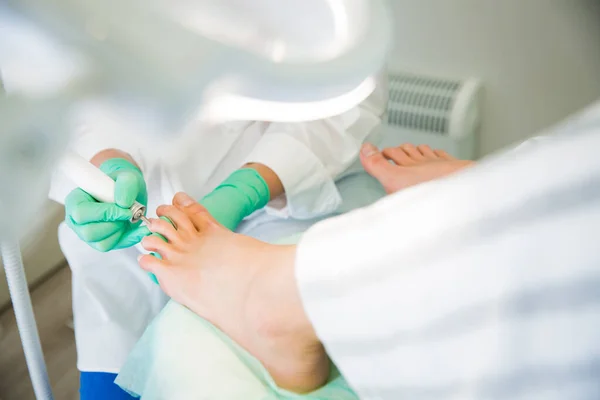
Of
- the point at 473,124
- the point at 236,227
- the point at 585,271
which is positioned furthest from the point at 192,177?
the point at 473,124

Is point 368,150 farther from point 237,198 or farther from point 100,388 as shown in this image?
point 100,388

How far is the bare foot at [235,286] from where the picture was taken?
0.57 metres

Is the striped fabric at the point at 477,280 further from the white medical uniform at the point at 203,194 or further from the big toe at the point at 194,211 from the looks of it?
the white medical uniform at the point at 203,194

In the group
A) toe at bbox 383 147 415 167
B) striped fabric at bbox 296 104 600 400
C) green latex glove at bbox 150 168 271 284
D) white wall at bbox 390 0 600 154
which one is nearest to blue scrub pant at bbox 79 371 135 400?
green latex glove at bbox 150 168 271 284

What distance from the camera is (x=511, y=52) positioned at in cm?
127

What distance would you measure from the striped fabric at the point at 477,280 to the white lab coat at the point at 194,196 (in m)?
0.41

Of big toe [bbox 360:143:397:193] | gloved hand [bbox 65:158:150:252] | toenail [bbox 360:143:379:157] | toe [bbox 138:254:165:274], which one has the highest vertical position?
gloved hand [bbox 65:158:150:252]

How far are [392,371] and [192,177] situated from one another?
0.54m

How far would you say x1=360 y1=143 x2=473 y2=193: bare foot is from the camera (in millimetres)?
888

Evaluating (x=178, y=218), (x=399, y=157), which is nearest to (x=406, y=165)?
(x=399, y=157)

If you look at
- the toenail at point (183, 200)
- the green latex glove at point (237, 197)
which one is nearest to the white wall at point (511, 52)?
the green latex glove at point (237, 197)

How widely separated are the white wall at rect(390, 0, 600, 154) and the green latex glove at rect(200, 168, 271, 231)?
0.51m

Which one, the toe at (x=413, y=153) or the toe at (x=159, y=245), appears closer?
the toe at (x=159, y=245)

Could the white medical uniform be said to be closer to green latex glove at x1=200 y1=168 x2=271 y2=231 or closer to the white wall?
green latex glove at x1=200 y1=168 x2=271 y2=231
